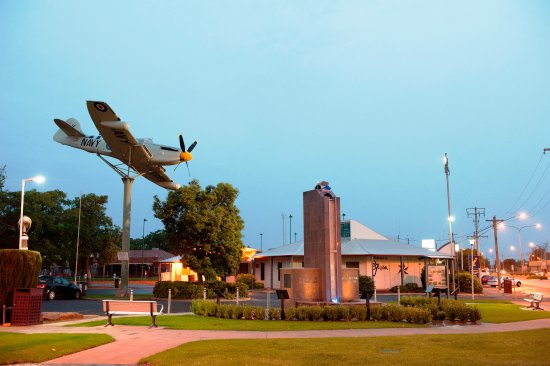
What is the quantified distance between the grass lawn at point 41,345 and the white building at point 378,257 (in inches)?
1242

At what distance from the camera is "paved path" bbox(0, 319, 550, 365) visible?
1015 centimetres

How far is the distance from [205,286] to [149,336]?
62.4 feet

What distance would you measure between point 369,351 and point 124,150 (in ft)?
92.7

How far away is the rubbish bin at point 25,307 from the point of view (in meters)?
16.1

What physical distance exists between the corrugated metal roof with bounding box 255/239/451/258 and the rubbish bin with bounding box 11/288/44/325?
1180 inches

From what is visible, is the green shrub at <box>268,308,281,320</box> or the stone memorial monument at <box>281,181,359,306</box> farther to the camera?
the stone memorial monument at <box>281,181,359,306</box>

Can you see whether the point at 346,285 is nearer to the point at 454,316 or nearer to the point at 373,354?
the point at 454,316

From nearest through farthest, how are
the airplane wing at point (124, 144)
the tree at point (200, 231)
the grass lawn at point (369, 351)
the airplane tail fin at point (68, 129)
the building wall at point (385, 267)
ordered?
the grass lawn at point (369, 351) < the airplane wing at point (124, 144) < the tree at point (200, 231) < the airplane tail fin at point (68, 129) < the building wall at point (385, 267)

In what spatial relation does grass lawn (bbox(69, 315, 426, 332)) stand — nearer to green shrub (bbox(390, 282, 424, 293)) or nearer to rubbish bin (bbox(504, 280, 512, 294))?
green shrub (bbox(390, 282, 424, 293))

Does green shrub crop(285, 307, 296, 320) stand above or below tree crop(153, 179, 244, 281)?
below

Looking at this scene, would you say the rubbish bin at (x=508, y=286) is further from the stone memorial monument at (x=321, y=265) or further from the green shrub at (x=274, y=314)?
the green shrub at (x=274, y=314)

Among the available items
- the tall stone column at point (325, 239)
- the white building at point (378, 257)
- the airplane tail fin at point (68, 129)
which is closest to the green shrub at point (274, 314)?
the tall stone column at point (325, 239)

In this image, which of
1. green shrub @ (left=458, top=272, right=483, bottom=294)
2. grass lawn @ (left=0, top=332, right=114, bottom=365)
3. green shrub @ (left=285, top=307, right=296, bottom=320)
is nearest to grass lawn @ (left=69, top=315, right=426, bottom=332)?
green shrub @ (left=285, top=307, right=296, bottom=320)

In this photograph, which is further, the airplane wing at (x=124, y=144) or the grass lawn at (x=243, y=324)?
the airplane wing at (x=124, y=144)
